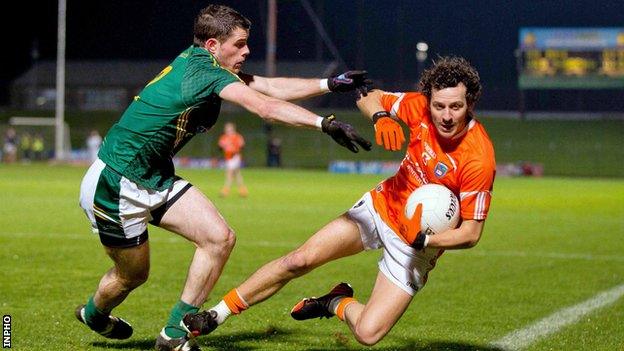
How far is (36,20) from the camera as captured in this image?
6812cm

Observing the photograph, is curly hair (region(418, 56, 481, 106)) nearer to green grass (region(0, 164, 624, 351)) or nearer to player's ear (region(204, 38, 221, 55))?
player's ear (region(204, 38, 221, 55))

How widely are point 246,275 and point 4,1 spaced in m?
58.5

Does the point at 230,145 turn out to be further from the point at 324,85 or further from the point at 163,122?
the point at 163,122

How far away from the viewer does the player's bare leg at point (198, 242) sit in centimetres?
649

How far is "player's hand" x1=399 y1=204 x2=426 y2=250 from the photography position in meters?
5.85

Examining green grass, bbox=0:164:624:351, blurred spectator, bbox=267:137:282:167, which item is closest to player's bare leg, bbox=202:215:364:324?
green grass, bbox=0:164:624:351

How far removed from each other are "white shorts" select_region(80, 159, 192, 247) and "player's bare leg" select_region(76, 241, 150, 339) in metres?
0.10

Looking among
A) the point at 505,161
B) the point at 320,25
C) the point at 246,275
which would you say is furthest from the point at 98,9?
the point at 246,275

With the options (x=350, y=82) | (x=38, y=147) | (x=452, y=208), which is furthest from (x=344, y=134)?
(x=38, y=147)

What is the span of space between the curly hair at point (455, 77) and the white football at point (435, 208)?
0.59 meters

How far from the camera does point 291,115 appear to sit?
18.4ft

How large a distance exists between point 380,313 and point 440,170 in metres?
0.97

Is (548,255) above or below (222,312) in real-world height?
below

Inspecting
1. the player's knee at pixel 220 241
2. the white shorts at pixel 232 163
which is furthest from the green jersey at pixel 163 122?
the white shorts at pixel 232 163
